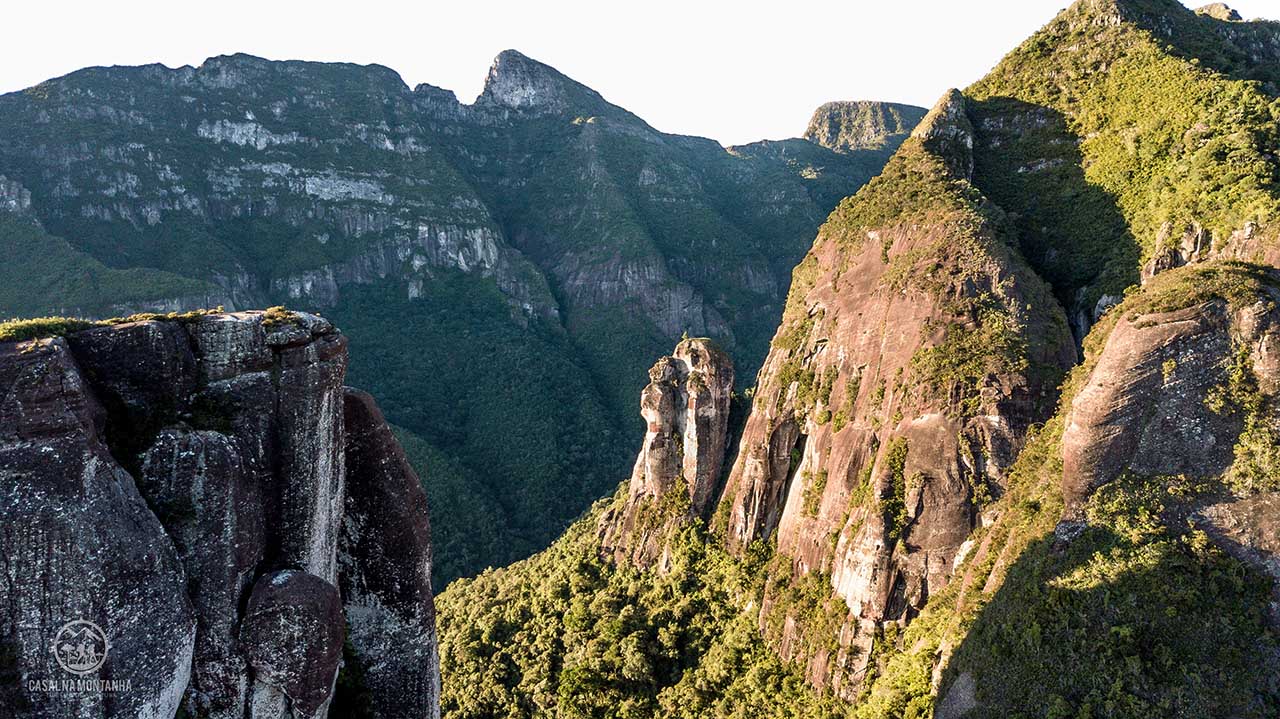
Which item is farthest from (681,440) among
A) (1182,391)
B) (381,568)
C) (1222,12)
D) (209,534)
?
(1222,12)

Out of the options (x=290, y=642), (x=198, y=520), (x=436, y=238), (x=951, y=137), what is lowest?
(x=290, y=642)

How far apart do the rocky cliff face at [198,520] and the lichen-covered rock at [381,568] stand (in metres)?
0.06

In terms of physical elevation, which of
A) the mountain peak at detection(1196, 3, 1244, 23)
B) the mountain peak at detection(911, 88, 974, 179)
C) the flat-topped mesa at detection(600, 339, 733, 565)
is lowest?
the flat-topped mesa at detection(600, 339, 733, 565)

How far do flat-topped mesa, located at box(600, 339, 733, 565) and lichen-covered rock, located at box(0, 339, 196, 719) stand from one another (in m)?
36.8

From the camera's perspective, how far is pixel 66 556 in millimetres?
12109

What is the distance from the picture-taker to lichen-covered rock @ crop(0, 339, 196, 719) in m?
11.9

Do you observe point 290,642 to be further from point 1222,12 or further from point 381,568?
point 1222,12

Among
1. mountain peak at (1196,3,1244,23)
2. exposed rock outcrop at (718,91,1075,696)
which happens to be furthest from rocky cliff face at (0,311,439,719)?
mountain peak at (1196,3,1244,23)

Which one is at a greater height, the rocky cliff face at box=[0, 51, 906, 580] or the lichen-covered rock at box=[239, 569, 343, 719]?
the rocky cliff face at box=[0, 51, 906, 580]

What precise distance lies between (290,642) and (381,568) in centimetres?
476

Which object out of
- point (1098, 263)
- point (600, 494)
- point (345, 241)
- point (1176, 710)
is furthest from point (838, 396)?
point (345, 241)

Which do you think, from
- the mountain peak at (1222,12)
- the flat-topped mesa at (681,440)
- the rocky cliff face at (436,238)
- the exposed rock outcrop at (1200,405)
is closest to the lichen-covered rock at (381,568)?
the exposed rock outcrop at (1200,405)

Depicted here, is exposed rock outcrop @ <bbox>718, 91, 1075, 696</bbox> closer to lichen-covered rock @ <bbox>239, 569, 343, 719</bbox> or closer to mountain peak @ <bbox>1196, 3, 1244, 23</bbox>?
lichen-covered rock @ <bbox>239, 569, 343, 719</bbox>

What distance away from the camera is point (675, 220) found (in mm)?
171625
